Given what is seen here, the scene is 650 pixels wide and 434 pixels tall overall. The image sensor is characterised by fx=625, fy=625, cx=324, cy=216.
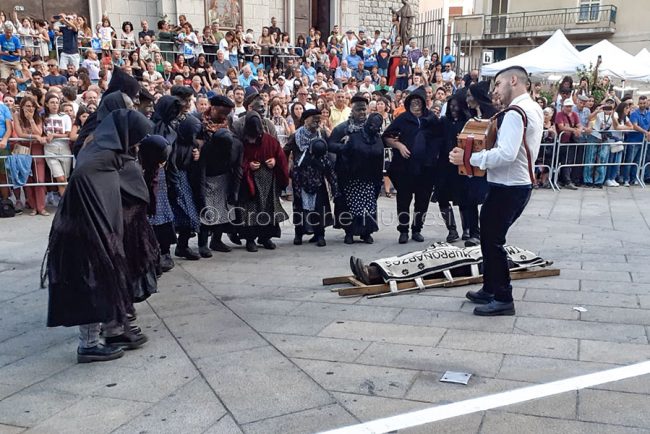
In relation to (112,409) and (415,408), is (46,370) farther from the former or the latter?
(415,408)

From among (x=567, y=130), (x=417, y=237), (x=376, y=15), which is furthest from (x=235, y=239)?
(x=376, y=15)

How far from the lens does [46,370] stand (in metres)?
4.23

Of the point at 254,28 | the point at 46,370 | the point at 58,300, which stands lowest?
the point at 46,370

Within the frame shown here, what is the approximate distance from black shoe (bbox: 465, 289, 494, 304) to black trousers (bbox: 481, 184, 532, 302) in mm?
238

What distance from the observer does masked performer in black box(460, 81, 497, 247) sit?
7195mm

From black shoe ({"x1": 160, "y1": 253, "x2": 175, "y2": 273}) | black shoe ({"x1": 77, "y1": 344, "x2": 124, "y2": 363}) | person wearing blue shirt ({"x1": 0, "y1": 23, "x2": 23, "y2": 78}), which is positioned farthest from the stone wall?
black shoe ({"x1": 77, "y1": 344, "x2": 124, "y2": 363})

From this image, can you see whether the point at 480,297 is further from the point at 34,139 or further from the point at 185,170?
the point at 34,139

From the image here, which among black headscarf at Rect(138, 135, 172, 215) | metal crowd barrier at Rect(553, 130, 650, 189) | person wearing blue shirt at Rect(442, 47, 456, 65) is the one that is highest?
person wearing blue shirt at Rect(442, 47, 456, 65)

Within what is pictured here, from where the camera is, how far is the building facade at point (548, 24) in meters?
32.2

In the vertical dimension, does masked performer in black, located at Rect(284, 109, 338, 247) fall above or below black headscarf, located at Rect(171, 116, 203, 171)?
below

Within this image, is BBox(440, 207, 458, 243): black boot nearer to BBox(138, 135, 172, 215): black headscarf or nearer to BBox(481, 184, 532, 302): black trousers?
BBox(481, 184, 532, 302): black trousers

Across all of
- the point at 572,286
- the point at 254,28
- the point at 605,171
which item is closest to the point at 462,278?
the point at 572,286

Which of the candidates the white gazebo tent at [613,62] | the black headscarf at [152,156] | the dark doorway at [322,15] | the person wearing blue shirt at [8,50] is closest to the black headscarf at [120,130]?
the black headscarf at [152,156]

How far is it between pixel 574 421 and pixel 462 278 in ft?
8.72
